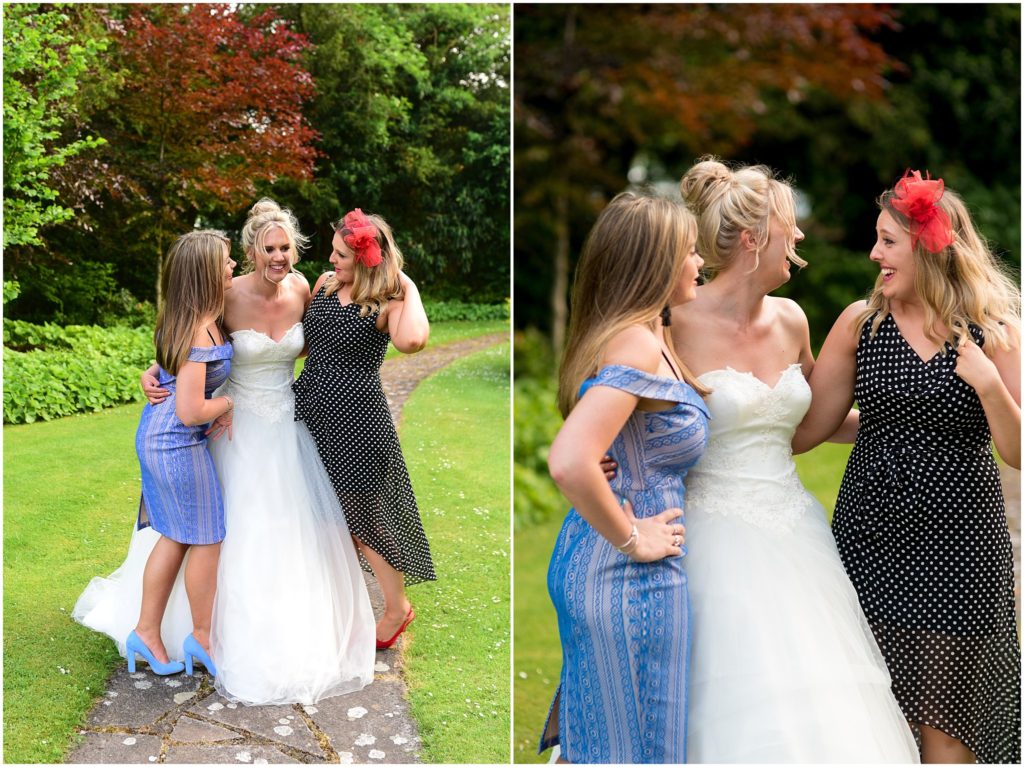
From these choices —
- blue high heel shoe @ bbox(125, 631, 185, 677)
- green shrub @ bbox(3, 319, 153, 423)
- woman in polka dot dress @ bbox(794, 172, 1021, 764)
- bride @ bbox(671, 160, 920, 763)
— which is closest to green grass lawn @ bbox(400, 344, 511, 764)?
blue high heel shoe @ bbox(125, 631, 185, 677)

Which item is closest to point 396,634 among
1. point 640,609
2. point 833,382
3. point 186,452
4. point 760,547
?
point 186,452

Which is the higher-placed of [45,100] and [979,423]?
[45,100]

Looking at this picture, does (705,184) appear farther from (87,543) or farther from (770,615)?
(87,543)

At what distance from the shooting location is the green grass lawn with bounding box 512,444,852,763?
159 inches

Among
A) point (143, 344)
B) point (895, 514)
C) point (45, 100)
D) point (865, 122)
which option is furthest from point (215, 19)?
point (865, 122)

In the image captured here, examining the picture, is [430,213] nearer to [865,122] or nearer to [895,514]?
[895,514]

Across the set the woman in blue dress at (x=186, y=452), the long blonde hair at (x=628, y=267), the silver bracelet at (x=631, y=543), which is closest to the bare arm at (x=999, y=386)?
the long blonde hair at (x=628, y=267)

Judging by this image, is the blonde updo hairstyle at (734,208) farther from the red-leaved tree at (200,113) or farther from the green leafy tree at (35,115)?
the green leafy tree at (35,115)

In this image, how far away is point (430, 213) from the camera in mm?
3957

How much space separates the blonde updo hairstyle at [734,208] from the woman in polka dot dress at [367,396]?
4.12 feet

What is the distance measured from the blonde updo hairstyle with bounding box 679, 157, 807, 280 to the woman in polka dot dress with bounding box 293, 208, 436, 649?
4.12ft

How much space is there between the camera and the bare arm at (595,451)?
2.23m

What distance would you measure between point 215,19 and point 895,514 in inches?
120

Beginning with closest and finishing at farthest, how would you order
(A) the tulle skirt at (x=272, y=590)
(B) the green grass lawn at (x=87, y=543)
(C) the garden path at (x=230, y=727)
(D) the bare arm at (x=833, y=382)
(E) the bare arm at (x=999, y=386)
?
(E) the bare arm at (x=999, y=386)
(D) the bare arm at (x=833, y=382)
(C) the garden path at (x=230, y=727)
(B) the green grass lawn at (x=87, y=543)
(A) the tulle skirt at (x=272, y=590)
